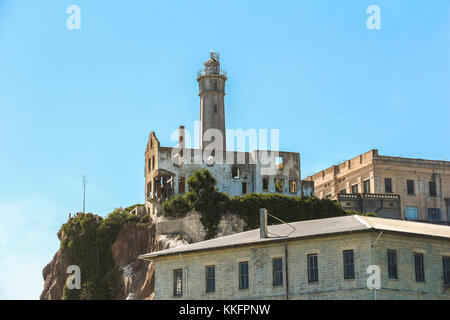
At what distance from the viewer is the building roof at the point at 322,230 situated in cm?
4781

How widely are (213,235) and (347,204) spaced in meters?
18.3

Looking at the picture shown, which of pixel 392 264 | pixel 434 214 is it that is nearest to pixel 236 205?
pixel 434 214

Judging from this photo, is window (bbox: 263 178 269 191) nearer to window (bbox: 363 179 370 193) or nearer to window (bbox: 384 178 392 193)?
window (bbox: 363 179 370 193)

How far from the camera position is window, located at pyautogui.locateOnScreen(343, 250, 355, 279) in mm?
46969

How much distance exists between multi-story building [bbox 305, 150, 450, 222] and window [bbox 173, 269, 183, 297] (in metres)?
38.1

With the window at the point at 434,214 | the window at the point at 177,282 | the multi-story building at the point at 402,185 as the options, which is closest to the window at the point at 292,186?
the multi-story building at the point at 402,185

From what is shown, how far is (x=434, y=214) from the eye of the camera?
302ft

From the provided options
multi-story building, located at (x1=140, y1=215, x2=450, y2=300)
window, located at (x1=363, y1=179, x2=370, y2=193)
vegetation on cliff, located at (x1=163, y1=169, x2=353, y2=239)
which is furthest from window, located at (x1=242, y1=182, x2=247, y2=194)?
multi-story building, located at (x1=140, y1=215, x2=450, y2=300)

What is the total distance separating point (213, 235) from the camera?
75.9 metres

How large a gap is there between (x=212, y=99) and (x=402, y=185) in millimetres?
21938

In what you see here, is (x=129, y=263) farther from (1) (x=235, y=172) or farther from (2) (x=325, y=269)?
(2) (x=325, y=269)

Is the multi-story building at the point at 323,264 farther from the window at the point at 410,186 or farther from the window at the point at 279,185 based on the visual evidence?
the window at the point at 410,186
